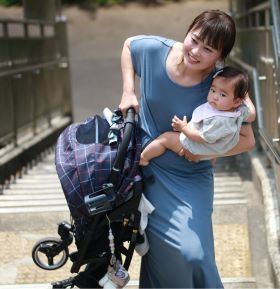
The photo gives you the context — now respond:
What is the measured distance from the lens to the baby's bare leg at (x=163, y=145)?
2.86 m

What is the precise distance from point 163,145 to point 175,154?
73 mm

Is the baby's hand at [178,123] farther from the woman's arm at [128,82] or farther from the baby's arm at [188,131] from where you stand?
the woman's arm at [128,82]

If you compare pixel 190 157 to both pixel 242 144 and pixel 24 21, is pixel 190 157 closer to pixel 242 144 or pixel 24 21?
pixel 242 144

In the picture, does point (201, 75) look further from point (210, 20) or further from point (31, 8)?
point (31, 8)

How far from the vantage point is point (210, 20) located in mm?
2770

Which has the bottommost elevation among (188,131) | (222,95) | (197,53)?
(188,131)

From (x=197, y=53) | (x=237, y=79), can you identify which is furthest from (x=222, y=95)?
(x=197, y=53)

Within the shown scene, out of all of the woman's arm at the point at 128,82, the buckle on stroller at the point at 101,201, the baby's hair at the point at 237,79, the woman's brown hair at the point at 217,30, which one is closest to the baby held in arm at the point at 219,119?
the baby's hair at the point at 237,79

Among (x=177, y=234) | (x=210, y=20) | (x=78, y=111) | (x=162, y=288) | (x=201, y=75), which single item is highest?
(x=210, y=20)

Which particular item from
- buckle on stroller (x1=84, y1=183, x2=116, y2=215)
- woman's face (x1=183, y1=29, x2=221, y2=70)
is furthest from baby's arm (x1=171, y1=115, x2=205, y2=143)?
buckle on stroller (x1=84, y1=183, x2=116, y2=215)

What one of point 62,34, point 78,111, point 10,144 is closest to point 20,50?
point 10,144

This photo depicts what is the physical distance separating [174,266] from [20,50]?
5.29m

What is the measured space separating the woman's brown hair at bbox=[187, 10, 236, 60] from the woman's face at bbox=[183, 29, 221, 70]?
0.06 feet

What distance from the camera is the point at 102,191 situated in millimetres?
2828
